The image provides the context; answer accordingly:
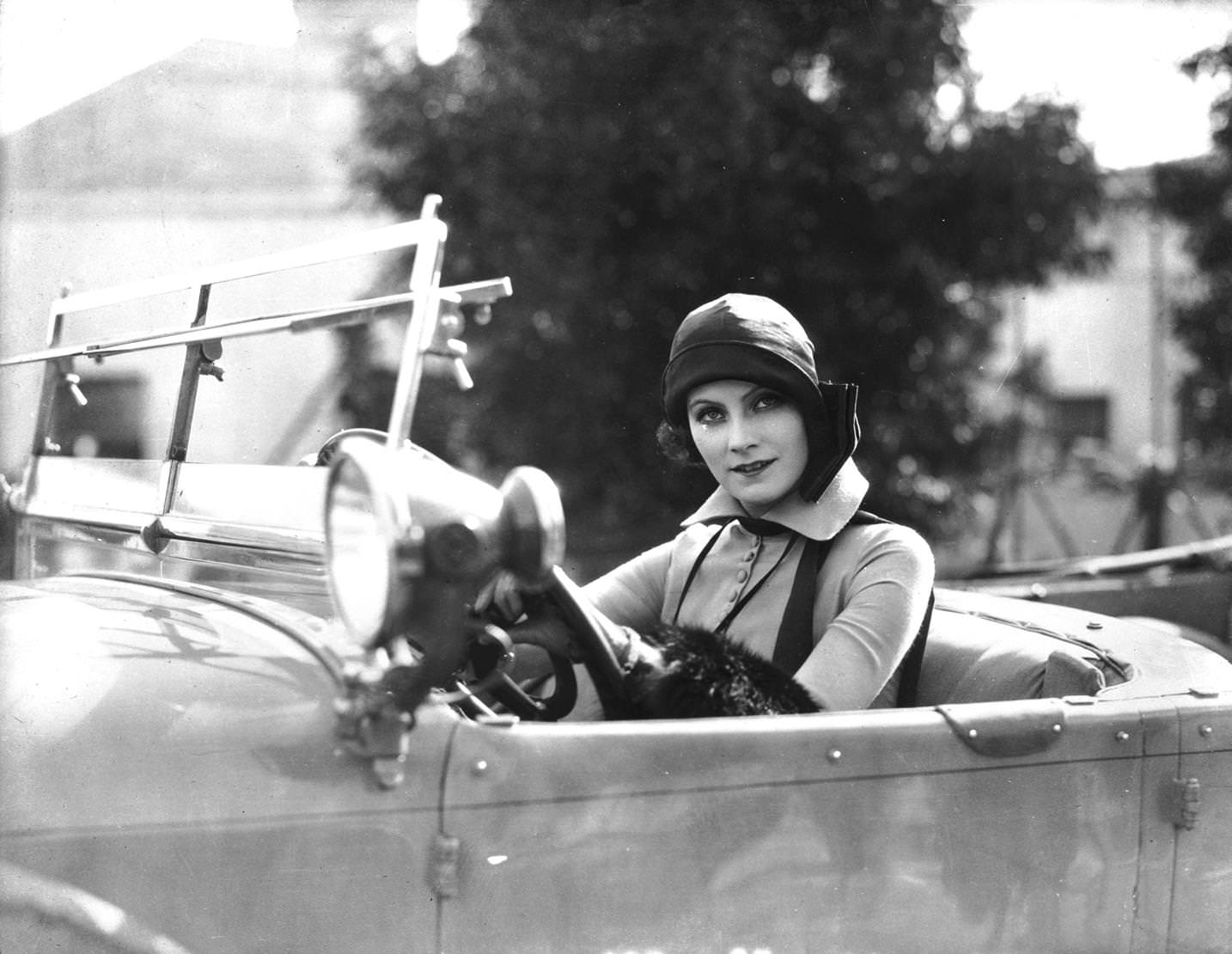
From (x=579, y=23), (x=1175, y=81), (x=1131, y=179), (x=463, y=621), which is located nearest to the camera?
(x=463, y=621)

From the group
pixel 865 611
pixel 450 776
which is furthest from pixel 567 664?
pixel 865 611

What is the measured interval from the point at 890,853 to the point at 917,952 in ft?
0.46

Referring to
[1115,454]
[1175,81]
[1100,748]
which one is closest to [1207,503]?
[1115,454]

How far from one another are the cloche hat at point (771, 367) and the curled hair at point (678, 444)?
10 centimetres

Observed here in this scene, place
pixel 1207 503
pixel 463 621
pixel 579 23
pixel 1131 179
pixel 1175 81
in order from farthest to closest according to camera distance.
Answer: pixel 1207 503, pixel 1131 179, pixel 1175 81, pixel 579 23, pixel 463 621

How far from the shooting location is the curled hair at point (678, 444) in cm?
219

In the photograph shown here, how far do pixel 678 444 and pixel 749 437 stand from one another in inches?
8.8

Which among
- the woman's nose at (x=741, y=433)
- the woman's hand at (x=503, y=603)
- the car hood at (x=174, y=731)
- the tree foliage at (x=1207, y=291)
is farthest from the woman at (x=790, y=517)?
the tree foliage at (x=1207, y=291)

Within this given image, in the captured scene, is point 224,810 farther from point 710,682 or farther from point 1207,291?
point 1207,291

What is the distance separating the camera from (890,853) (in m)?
1.58

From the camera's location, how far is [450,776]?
1.38 m

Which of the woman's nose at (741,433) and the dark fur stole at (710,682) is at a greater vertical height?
the woman's nose at (741,433)

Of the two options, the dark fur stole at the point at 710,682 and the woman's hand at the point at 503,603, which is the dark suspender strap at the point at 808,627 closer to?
the dark fur stole at the point at 710,682

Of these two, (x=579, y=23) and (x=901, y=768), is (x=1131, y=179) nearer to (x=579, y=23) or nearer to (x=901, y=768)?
(x=579, y=23)
